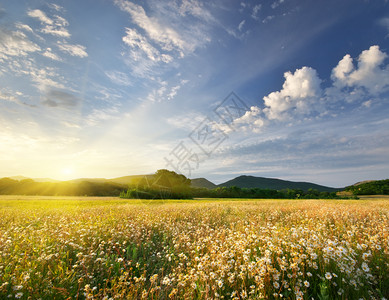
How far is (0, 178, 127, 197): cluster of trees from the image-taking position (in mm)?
49219

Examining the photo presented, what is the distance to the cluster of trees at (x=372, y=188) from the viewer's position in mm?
57900

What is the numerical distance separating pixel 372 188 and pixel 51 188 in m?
93.2

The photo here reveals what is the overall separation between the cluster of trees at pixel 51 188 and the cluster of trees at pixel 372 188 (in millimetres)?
73407

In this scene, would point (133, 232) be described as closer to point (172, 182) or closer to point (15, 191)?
point (172, 182)

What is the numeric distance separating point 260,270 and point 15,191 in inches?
2723

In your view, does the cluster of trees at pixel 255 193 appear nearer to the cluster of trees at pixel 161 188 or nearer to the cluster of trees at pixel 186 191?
the cluster of trees at pixel 186 191

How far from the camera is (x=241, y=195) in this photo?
176 feet

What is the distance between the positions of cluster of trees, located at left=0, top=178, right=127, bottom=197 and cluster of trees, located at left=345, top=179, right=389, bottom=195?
73407 millimetres

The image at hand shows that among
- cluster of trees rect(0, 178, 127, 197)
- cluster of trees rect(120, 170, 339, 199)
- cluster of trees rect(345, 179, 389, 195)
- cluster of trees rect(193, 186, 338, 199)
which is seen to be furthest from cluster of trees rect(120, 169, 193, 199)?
cluster of trees rect(345, 179, 389, 195)

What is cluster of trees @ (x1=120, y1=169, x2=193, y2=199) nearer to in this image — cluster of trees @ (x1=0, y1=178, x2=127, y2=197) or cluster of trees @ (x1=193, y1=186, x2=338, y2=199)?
cluster of trees @ (x1=193, y1=186, x2=338, y2=199)

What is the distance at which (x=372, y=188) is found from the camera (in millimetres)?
61000

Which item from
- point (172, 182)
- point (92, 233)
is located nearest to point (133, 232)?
point (92, 233)

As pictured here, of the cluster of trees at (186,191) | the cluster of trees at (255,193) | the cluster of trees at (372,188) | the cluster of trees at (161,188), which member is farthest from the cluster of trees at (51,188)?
the cluster of trees at (372,188)

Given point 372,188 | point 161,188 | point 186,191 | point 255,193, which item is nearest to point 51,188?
point 161,188
